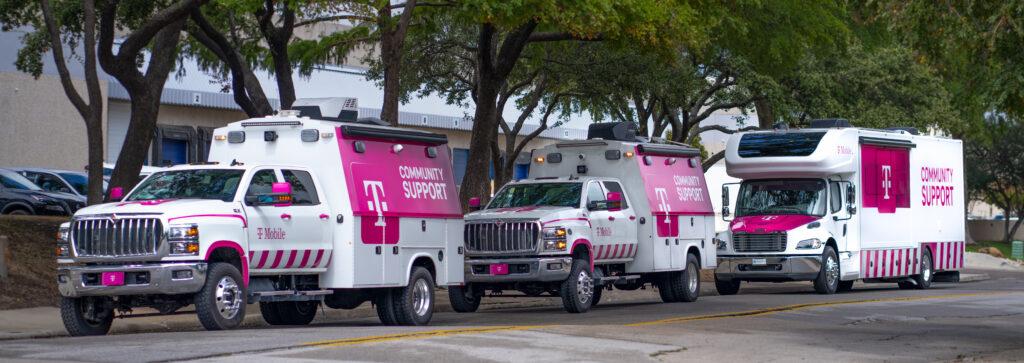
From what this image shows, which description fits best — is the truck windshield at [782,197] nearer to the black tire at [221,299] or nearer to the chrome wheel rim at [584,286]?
the chrome wheel rim at [584,286]

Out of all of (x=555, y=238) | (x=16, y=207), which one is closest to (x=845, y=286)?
(x=555, y=238)

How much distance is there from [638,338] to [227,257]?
15.1ft

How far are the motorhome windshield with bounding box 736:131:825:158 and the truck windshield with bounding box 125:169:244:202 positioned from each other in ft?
43.5

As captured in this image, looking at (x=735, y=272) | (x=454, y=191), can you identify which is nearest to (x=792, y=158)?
(x=735, y=272)

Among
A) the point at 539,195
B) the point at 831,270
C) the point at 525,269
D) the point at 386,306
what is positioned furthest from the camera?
the point at 831,270

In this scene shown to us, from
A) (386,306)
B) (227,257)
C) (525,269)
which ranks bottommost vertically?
(386,306)

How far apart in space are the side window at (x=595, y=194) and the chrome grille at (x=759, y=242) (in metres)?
5.80

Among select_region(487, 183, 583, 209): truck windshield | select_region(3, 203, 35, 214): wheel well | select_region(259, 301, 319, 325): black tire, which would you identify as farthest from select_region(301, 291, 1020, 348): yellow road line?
select_region(3, 203, 35, 214): wheel well

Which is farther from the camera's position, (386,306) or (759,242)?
(759,242)

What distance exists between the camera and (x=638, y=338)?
52.5ft

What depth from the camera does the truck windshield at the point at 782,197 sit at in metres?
27.9

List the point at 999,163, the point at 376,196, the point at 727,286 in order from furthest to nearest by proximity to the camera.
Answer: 1. the point at 999,163
2. the point at 727,286
3. the point at 376,196

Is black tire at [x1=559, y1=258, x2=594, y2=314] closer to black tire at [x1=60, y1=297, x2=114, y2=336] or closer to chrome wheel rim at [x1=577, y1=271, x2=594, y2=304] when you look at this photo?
chrome wheel rim at [x1=577, y1=271, x2=594, y2=304]

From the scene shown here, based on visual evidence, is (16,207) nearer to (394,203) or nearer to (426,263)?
(426,263)
